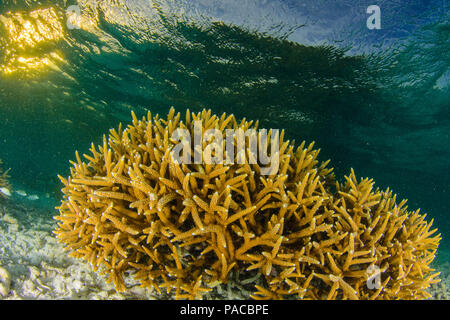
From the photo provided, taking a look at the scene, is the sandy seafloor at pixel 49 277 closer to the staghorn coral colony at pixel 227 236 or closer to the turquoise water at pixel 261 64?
→ the staghorn coral colony at pixel 227 236

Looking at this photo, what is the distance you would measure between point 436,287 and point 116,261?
9.84 meters

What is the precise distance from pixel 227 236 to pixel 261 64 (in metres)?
9.49

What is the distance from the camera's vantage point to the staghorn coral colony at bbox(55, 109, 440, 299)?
2977 mm

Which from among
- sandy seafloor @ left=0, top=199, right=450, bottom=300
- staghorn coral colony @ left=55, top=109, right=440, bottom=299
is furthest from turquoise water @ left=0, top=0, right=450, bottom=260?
sandy seafloor @ left=0, top=199, right=450, bottom=300

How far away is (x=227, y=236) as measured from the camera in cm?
303

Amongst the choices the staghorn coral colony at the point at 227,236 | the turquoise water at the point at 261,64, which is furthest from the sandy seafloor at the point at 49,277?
the turquoise water at the point at 261,64

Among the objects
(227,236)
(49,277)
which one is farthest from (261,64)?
(49,277)

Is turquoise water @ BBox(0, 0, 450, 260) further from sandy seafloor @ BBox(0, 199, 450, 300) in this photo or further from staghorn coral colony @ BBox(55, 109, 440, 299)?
sandy seafloor @ BBox(0, 199, 450, 300)

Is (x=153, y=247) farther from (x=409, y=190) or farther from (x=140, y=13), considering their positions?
(x=409, y=190)

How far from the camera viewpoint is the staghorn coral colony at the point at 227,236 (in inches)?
117

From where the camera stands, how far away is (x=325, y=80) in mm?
11008

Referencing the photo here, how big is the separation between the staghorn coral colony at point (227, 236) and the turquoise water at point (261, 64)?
24.0 feet

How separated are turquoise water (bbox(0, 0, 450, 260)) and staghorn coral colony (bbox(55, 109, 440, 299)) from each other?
288 inches
